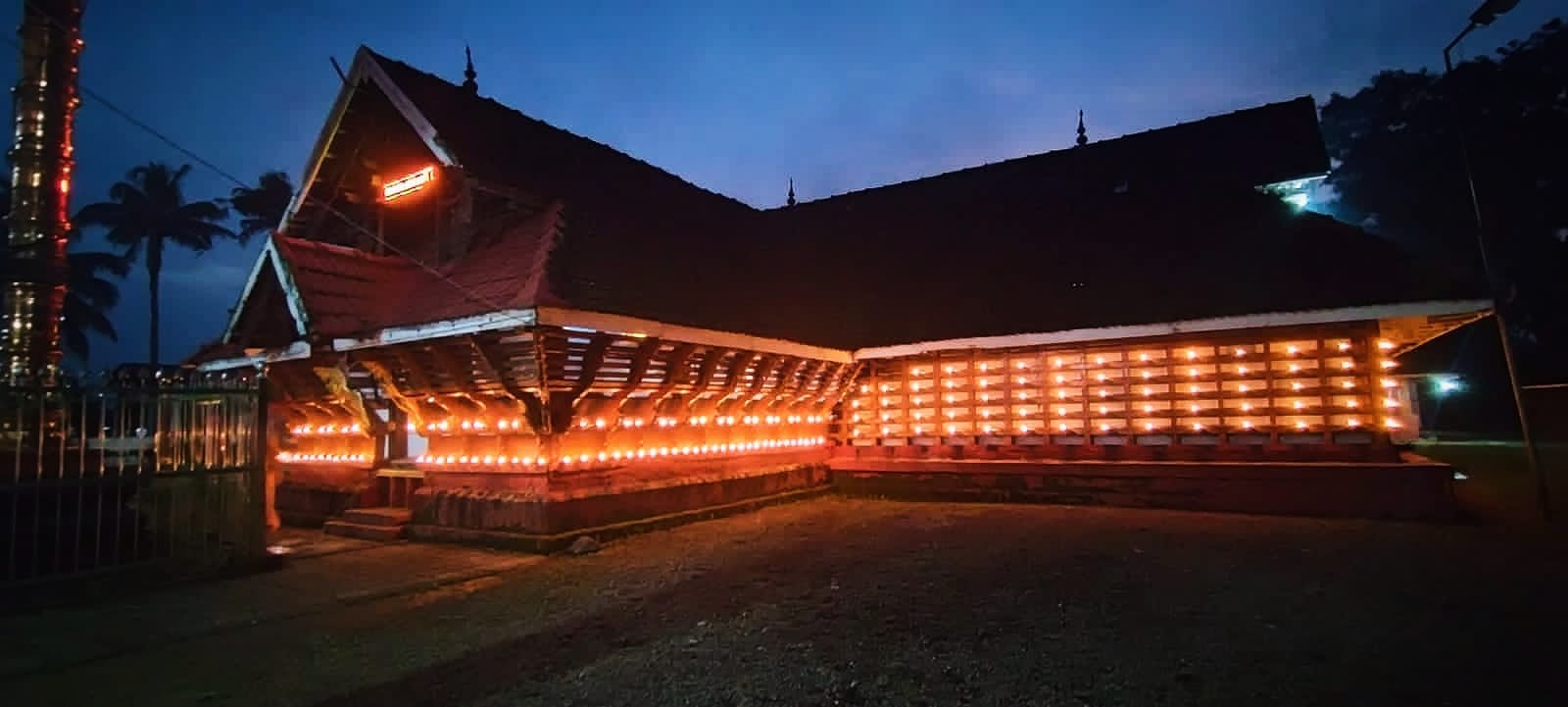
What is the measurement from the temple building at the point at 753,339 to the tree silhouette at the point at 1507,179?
18.4 meters

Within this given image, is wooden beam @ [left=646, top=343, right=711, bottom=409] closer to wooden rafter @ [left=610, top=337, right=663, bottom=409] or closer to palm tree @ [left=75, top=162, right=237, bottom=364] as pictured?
wooden rafter @ [left=610, top=337, right=663, bottom=409]

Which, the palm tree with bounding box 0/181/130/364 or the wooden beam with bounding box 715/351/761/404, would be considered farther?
the palm tree with bounding box 0/181/130/364

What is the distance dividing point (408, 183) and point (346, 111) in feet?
5.03

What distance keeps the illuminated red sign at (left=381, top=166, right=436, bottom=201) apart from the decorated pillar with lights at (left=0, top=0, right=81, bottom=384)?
171 inches

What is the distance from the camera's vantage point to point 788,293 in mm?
15984

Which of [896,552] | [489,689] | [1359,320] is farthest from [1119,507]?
[489,689]

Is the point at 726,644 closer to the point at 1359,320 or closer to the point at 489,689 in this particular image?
the point at 489,689

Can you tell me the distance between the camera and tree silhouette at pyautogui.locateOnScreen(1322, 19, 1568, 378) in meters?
26.1

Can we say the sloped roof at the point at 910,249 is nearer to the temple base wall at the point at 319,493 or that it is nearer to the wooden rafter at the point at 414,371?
the wooden rafter at the point at 414,371

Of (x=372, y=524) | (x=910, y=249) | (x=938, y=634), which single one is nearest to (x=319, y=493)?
(x=372, y=524)

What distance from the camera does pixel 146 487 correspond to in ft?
23.7

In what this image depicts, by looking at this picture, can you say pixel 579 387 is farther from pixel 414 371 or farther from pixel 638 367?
pixel 414 371

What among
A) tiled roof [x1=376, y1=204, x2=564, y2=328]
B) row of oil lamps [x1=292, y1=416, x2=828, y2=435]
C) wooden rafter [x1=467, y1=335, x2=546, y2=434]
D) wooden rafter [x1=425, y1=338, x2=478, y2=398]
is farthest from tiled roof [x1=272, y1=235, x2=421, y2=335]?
wooden rafter [x1=467, y1=335, x2=546, y2=434]

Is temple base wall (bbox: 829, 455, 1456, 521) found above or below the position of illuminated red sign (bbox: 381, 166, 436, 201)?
below
